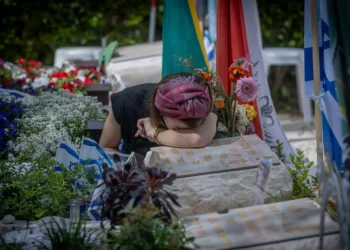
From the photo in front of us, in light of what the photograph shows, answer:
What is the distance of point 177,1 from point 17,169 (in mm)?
1962

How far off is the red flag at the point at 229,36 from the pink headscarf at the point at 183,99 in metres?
1.20

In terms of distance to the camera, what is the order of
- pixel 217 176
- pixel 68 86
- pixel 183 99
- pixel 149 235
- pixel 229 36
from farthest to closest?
1. pixel 68 86
2. pixel 229 36
3. pixel 183 99
4. pixel 217 176
5. pixel 149 235

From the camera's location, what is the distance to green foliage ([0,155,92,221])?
3377 mm

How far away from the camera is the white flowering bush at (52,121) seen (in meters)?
4.44

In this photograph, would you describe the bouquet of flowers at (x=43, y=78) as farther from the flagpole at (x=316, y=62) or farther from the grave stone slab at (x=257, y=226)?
the grave stone slab at (x=257, y=226)

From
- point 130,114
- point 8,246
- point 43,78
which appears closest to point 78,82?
point 43,78

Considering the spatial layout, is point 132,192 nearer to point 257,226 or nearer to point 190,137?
point 257,226

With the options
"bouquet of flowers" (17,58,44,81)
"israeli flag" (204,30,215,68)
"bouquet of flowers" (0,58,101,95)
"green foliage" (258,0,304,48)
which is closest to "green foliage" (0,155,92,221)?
"bouquet of flowers" (0,58,101,95)

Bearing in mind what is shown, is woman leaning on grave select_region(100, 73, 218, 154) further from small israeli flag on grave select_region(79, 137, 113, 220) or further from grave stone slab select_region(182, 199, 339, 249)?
grave stone slab select_region(182, 199, 339, 249)

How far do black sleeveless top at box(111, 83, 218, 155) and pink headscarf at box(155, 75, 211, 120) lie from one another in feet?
1.64

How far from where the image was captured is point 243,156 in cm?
335

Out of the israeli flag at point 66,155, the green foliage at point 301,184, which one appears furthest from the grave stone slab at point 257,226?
the israeli flag at point 66,155

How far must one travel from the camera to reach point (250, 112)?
443 centimetres

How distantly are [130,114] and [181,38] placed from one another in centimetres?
119
